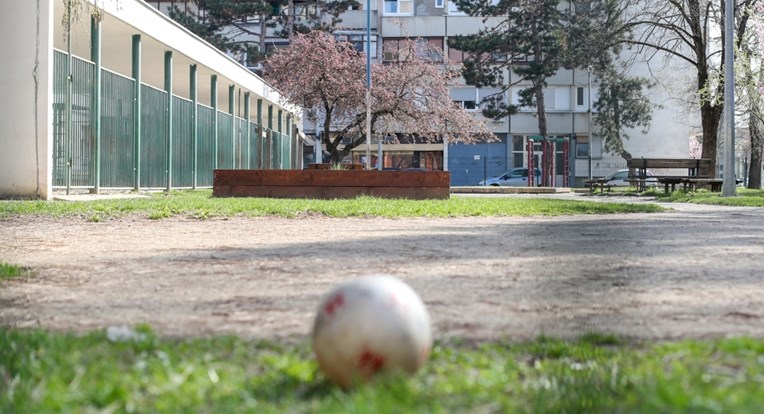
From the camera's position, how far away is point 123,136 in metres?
25.9

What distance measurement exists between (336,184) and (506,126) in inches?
1764

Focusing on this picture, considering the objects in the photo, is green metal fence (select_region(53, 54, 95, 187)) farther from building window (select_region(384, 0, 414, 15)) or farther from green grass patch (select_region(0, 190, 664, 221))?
building window (select_region(384, 0, 414, 15))

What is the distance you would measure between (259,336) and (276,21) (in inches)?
2349

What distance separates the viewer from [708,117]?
38406 mm

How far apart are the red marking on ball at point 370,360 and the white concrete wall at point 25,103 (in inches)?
694

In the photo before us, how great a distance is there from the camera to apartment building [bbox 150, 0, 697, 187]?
6669 centimetres

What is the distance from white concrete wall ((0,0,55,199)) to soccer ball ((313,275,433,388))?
57.1 feet

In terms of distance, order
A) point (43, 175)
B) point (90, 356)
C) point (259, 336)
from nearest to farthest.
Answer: point (90, 356), point (259, 336), point (43, 175)

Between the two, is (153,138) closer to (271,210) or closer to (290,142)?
(271,210)

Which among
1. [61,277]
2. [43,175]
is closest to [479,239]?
[61,277]

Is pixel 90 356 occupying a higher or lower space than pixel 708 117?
lower

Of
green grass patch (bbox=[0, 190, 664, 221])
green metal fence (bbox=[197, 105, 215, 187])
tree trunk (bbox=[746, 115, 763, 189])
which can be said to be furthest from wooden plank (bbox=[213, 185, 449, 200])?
tree trunk (bbox=[746, 115, 763, 189])

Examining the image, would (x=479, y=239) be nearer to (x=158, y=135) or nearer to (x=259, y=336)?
(x=259, y=336)

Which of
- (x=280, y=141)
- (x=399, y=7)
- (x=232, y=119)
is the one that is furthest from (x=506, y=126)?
(x=232, y=119)
